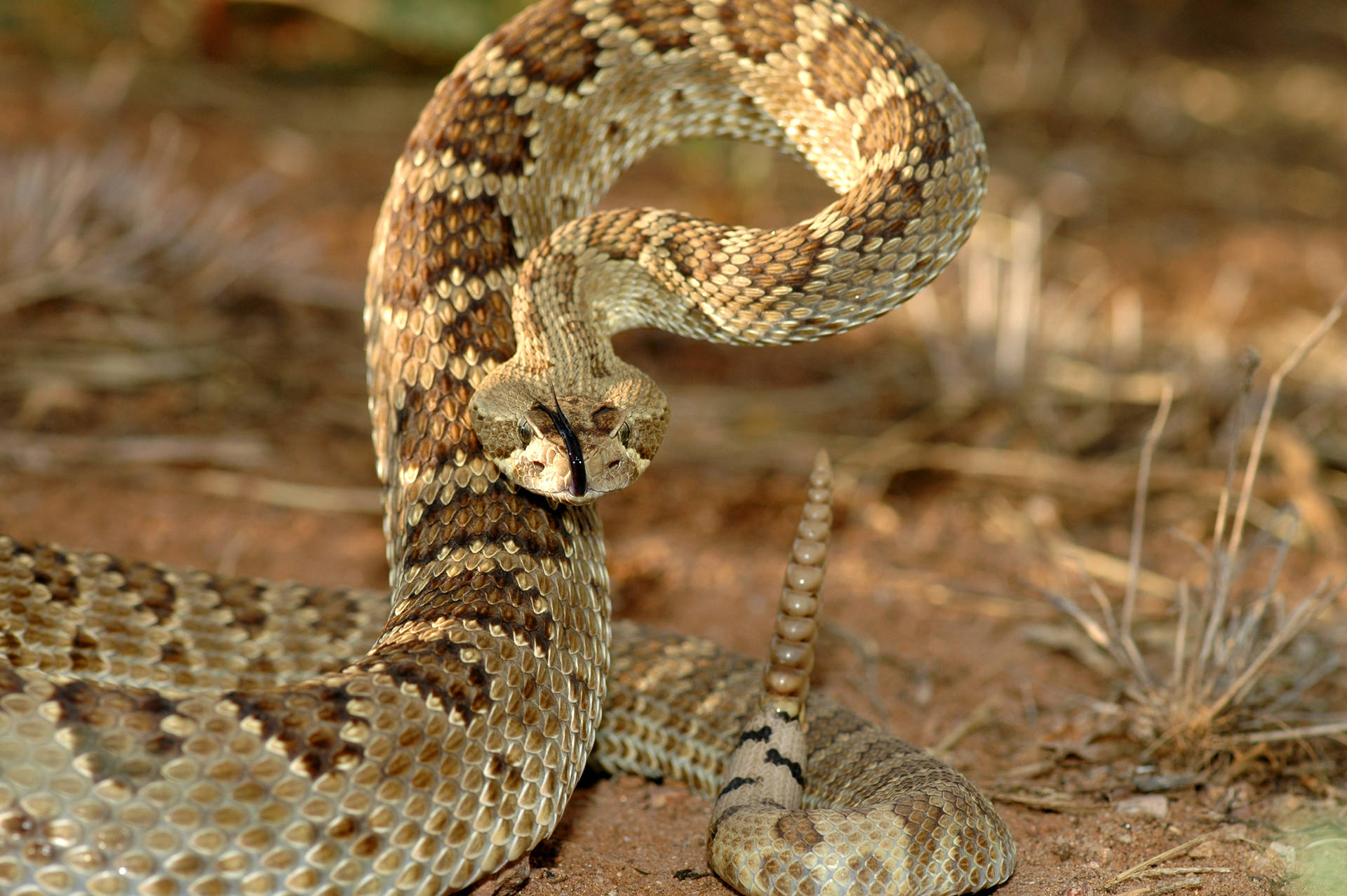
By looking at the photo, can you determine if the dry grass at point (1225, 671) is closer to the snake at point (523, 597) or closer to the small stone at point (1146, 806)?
the small stone at point (1146, 806)

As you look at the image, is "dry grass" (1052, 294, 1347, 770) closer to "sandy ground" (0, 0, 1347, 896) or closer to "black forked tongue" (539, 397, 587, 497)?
"sandy ground" (0, 0, 1347, 896)

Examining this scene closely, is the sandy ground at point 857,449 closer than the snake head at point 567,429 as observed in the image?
No

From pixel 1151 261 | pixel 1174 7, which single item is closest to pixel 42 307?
pixel 1151 261

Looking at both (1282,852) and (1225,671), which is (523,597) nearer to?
(1282,852)

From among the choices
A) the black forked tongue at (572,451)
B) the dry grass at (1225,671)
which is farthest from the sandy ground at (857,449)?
the black forked tongue at (572,451)

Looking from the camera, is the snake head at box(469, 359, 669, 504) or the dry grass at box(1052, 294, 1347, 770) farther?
the dry grass at box(1052, 294, 1347, 770)

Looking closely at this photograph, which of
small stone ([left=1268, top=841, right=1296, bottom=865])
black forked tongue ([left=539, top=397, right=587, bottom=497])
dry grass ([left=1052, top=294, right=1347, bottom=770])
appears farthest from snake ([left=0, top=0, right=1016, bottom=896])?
dry grass ([left=1052, top=294, right=1347, bottom=770])

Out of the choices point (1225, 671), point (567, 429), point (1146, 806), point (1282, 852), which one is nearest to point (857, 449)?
point (1225, 671)
